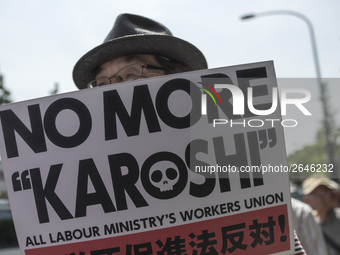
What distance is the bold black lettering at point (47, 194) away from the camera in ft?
5.17

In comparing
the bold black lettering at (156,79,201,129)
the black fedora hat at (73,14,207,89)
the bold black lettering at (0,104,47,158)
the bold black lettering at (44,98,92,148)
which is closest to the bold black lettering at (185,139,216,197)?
the bold black lettering at (156,79,201,129)

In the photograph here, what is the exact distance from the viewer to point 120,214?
1.56 metres

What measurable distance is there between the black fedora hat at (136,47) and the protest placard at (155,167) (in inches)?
22.2

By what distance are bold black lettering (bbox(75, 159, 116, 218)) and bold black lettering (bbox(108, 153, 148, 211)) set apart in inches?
1.7

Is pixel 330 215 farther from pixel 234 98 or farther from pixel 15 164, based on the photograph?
pixel 15 164

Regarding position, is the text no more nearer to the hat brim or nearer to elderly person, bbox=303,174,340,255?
the hat brim

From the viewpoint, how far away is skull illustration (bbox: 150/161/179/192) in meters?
1.59

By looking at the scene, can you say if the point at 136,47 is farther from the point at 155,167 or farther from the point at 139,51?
the point at 155,167

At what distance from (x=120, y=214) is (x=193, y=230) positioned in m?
0.29

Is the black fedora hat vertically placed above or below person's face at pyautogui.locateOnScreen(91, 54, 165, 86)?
above

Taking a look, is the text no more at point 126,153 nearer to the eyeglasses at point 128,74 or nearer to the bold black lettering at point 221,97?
the bold black lettering at point 221,97

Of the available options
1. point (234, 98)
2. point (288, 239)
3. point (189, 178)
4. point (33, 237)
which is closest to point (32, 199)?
point (33, 237)

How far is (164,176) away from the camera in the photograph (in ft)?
Answer: 5.21

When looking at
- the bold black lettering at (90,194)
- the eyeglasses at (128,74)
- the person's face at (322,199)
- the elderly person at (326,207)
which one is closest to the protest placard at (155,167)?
the bold black lettering at (90,194)
